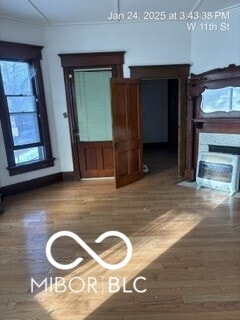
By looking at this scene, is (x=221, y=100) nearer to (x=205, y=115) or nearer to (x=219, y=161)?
(x=205, y=115)

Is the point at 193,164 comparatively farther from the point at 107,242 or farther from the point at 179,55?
the point at 107,242

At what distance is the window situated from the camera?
13.2 ft

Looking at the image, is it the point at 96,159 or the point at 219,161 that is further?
the point at 96,159

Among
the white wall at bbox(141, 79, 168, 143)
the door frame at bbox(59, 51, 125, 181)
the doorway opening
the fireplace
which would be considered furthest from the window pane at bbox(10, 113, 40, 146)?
the white wall at bbox(141, 79, 168, 143)

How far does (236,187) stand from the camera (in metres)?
3.95

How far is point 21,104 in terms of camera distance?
168 inches

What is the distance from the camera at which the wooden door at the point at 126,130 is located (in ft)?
13.6

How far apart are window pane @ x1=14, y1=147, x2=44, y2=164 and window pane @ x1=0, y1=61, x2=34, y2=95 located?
39.8 inches

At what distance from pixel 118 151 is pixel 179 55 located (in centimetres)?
205

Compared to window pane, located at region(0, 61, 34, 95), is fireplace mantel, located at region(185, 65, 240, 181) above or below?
below

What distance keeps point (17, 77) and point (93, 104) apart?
139cm

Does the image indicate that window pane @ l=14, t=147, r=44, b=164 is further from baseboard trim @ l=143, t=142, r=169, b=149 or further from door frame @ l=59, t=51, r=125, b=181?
baseboard trim @ l=143, t=142, r=169, b=149

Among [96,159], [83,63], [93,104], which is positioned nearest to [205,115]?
[93,104]

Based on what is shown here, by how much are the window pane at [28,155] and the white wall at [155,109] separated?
412cm
